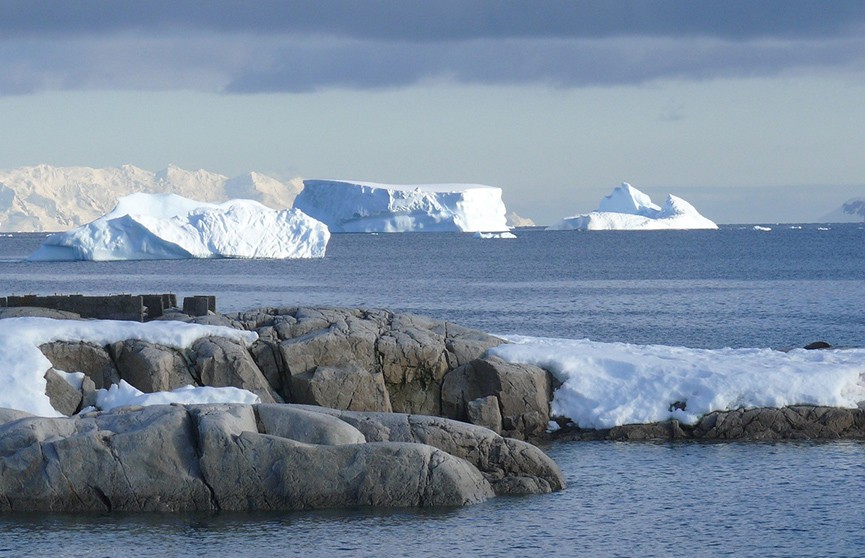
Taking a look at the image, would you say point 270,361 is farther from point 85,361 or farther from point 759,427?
point 759,427

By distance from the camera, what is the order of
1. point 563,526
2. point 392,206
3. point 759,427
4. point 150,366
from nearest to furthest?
point 563,526, point 150,366, point 759,427, point 392,206

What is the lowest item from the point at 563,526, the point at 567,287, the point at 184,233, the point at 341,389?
the point at 563,526

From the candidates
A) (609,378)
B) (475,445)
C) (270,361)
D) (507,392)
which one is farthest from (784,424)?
(270,361)

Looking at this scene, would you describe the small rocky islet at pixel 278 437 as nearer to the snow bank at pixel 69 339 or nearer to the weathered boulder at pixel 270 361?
the weathered boulder at pixel 270 361

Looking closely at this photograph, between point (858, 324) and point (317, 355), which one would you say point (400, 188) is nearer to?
point (858, 324)

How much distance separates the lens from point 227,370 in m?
25.1

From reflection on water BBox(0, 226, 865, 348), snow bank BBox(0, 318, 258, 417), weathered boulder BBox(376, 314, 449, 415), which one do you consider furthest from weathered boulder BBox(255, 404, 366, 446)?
reflection on water BBox(0, 226, 865, 348)

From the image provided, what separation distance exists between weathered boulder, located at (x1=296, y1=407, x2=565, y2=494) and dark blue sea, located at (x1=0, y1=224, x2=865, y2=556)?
59cm

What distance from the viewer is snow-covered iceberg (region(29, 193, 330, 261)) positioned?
307ft

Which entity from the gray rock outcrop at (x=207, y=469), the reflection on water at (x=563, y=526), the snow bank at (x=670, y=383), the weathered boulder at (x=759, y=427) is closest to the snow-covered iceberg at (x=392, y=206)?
the snow bank at (x=670, y=383)

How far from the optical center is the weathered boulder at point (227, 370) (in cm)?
2495

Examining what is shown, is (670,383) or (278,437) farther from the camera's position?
(670,383)

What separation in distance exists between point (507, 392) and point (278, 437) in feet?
25.3

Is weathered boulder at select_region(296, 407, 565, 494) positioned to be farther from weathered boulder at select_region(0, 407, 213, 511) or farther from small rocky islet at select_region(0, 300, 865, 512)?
weathered boulder at select_region(0, 407, 213, 511)
